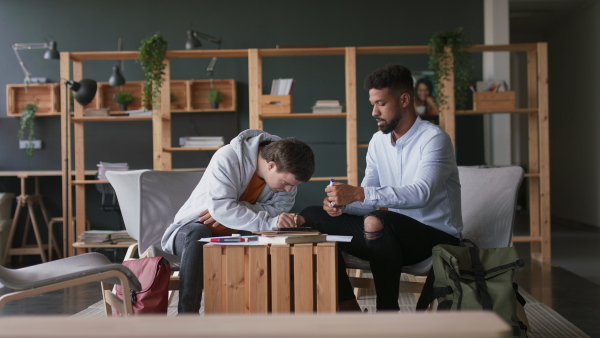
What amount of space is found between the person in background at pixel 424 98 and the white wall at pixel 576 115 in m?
2.67

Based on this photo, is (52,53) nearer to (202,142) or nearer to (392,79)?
(202,142)

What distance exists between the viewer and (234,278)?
2.07 meters

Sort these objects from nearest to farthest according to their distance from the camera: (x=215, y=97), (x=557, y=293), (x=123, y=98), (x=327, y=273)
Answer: (x=327, y=273), (x=557, y=293), (x=123, y=98), (x=215, y=97)

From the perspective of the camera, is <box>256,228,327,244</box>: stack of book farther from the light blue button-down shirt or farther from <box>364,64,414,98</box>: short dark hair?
<box>364,64,414,98</box>: short dark hair

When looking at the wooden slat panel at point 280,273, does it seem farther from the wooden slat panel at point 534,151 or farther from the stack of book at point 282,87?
the wooden slat panel at point 534,151

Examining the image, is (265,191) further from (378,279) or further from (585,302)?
(585,302)

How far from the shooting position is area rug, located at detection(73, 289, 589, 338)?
292 centimetres

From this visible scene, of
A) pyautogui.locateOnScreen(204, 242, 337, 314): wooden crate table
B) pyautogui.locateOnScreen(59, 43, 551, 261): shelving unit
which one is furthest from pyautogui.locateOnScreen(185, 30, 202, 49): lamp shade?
pyautogui.locateOnScreen(204, 242, 337, 314): wooden crate table

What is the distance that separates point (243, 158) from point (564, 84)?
8.24 metres

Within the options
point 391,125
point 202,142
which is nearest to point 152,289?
point 391,125

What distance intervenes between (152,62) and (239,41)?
8.56 ft

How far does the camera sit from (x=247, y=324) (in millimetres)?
539

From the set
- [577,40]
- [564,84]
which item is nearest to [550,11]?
[577,40]

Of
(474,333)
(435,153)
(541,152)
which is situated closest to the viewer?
(474,333)
